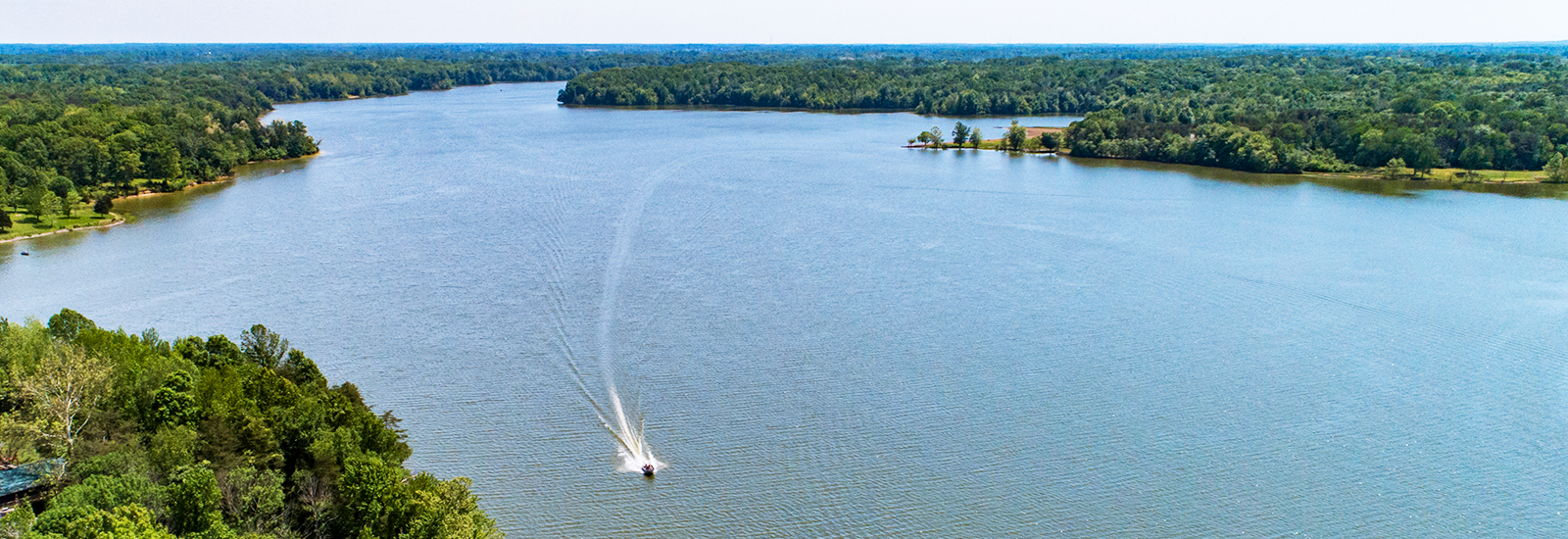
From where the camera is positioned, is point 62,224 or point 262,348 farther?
point 62,224

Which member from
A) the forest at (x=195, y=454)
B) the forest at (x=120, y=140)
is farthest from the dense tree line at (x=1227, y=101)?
the forest at (x=195, y=454)

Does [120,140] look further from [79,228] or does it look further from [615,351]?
[615,351]

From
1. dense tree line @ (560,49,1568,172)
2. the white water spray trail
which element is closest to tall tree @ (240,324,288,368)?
the white water spray trail

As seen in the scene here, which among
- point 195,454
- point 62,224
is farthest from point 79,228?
point 195,454

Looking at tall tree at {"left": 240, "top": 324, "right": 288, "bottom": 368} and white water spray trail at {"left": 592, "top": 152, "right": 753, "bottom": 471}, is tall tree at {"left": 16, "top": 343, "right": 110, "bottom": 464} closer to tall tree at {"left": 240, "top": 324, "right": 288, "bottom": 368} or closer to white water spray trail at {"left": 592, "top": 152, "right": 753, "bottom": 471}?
tall tree at {"left": 240, "top": 324, "right": 288, "bottom": 368}

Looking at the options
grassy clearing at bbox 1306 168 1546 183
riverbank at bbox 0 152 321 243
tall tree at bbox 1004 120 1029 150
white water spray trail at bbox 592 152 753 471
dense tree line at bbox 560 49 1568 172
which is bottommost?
white water spray trail at bbox 592 152 753 471
